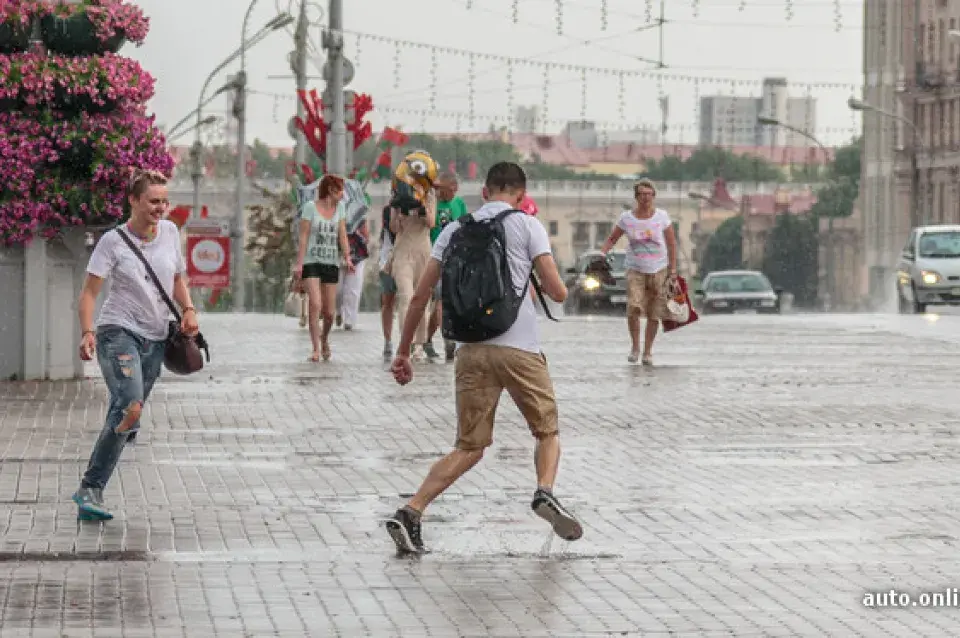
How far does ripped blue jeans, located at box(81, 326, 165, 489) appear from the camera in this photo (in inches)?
463

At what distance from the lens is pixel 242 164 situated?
70.9 metres

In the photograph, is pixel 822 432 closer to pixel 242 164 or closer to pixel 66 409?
pixel 66 409

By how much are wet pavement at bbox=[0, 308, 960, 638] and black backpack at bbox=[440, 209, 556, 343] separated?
0.89 metres

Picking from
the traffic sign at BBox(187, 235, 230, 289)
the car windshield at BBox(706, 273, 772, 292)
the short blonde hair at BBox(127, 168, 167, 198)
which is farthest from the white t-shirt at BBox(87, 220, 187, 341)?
the car windshield at BBox(706, 273, 772, 292)

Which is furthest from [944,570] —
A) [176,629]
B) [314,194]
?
[314,194]

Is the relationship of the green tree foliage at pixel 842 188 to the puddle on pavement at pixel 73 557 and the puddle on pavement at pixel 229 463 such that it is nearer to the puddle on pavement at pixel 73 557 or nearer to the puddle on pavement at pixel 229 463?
the puddle on pavement at pixel 229 463

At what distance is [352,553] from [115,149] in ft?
32.1

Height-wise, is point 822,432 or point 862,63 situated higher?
point 862,63

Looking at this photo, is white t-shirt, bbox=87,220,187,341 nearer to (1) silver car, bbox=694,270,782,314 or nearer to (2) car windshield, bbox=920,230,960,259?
(2) car windshield, bbox=920,230,960,259

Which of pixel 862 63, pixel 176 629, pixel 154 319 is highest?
pixel 862 63

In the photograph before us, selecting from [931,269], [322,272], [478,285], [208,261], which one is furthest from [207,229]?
[478,285]

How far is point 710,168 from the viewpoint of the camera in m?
157

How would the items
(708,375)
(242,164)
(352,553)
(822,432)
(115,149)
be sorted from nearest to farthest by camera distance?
(352,553), (822,432), (115,149), (708,375), (242,164)

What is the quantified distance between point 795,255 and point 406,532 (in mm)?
117423
